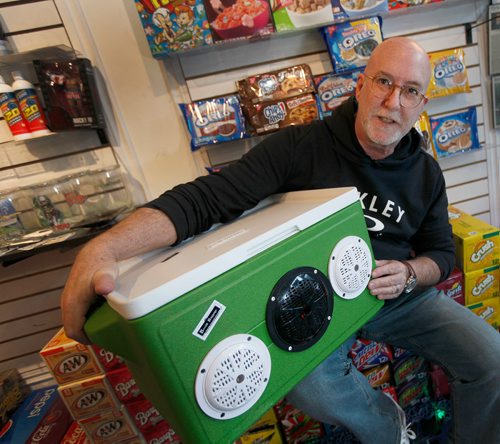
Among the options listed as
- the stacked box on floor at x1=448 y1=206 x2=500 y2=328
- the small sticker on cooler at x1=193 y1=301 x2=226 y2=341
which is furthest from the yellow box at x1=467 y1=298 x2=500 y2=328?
the small sticker on cooler at x1=193 y1=301 x2=226 y2=341

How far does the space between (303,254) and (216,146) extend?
96 centimetres

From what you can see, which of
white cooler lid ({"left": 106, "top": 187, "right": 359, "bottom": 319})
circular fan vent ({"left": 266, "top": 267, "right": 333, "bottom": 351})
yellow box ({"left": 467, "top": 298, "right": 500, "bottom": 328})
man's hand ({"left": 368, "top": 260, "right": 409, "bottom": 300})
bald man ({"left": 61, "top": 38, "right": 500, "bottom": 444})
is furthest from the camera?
yellow box ({"left": 467, "top": 298, "right": 500, "bottom": 328})

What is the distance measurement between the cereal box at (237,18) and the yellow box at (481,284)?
56.9 inches

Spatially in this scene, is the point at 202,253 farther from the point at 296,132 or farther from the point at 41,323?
the point at 41,323

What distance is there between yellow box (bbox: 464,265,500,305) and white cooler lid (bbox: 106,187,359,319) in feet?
3.50

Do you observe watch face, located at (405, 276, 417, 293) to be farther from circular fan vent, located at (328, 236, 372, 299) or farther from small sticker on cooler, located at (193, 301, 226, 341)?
small sticker on cooler, located at (193, 301, 226, 341)

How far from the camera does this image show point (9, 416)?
1499 mm

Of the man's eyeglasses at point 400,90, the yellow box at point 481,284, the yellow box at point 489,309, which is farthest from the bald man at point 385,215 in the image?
the yellow box at point 489,309

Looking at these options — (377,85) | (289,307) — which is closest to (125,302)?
(289,307)

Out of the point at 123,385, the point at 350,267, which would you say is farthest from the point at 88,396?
the point at 350,267

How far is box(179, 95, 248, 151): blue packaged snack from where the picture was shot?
50.4 inches

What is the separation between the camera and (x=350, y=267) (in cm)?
71

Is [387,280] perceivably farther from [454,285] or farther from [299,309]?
[454,285]

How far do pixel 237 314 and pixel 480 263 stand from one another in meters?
1.38
